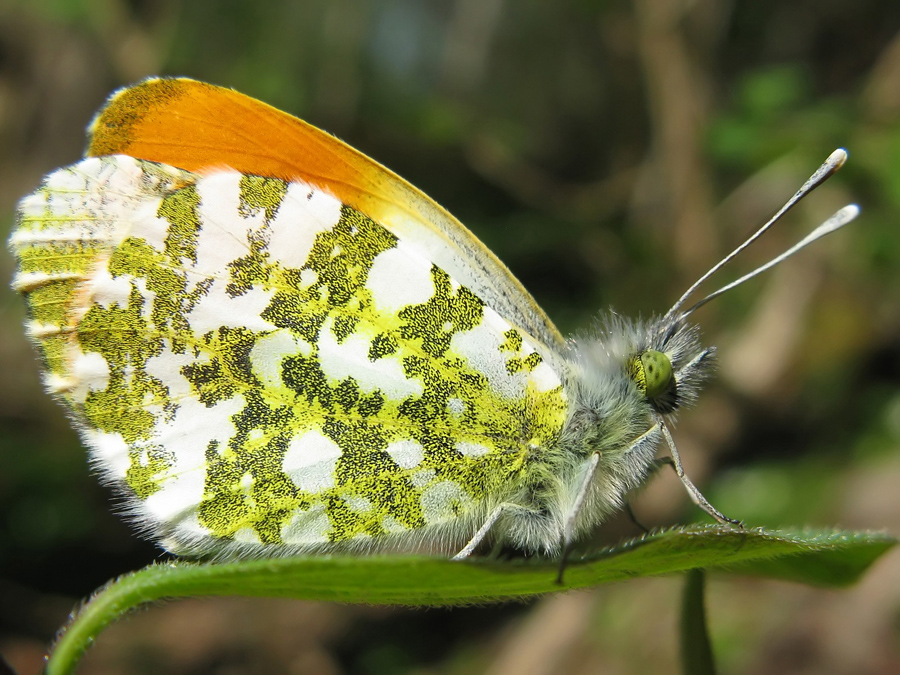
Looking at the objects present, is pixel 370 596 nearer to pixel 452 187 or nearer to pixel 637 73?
pixel 452 187

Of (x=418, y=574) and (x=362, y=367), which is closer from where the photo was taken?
(x=418, y=574)

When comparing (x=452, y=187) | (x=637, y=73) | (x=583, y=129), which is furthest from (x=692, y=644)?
(x=583, y=129)

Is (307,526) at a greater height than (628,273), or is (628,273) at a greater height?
(628,273)

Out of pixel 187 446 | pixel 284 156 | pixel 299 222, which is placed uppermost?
pixel 284 156

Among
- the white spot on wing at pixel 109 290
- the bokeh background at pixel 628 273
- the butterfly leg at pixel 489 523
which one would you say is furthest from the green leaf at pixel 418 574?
the bokeh background at pixel 628 273

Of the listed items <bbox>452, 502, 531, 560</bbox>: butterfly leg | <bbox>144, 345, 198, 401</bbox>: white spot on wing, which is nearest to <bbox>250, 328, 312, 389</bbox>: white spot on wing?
<bbox>144, 345, 198, 401</bbox>: white spot on wing

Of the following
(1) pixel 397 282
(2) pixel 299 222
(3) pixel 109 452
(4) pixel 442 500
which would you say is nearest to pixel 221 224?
(2) pixel 299 222

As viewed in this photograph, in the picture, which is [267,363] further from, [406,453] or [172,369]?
[406,453]
